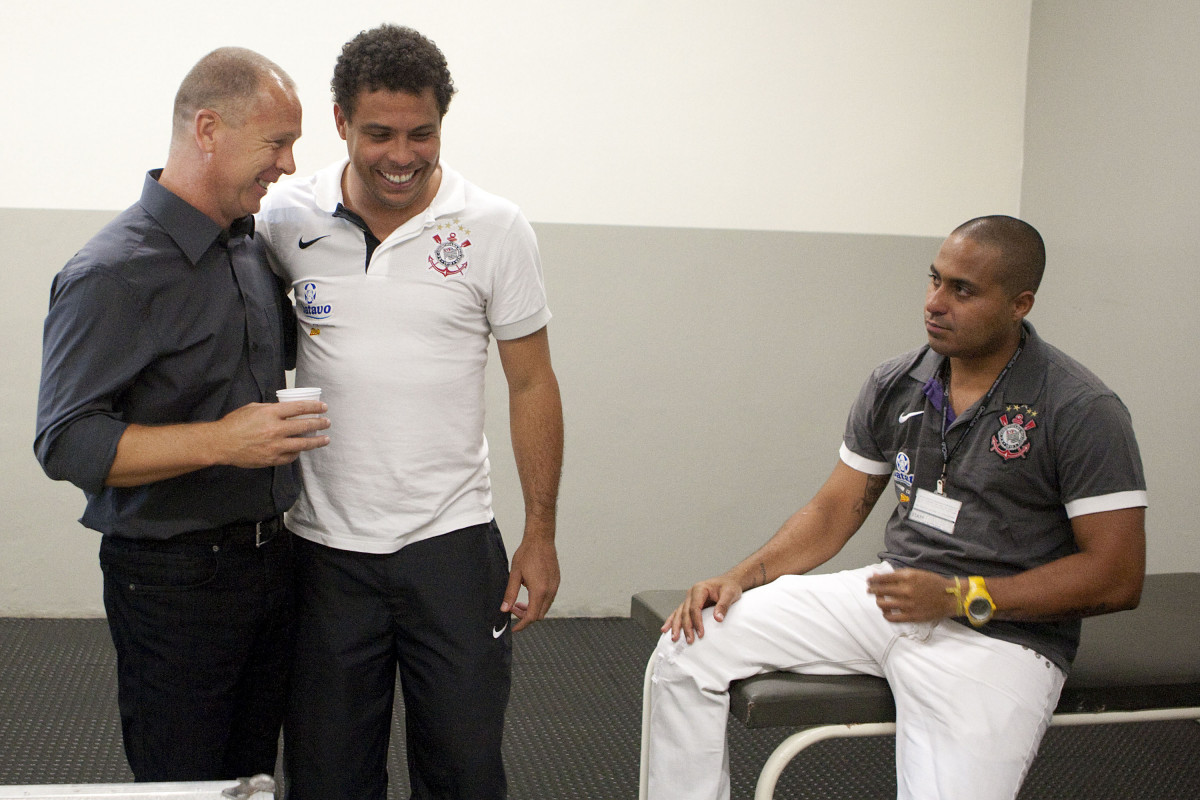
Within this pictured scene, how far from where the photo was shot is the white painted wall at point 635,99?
3049 millimetres

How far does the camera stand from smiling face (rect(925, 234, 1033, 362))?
1802 millimetres

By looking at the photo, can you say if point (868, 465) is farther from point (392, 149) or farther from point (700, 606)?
point (392, 149)

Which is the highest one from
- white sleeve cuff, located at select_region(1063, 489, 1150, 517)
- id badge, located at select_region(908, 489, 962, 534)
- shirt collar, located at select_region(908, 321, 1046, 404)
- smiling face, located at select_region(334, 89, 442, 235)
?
smiling face, located at select_region(334, 89, 442, 235)

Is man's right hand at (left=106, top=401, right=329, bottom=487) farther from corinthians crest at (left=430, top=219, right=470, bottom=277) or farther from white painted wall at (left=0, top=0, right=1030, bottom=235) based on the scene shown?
white painted wall at (left=0, top=0, right=1030, bottom=235)

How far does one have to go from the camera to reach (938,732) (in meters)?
1.62

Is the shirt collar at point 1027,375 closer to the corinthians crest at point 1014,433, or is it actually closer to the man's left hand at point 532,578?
the corinthians crest at point 1014,433

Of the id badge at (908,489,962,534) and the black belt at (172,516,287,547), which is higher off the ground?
the black belt at (172,516,287,547)

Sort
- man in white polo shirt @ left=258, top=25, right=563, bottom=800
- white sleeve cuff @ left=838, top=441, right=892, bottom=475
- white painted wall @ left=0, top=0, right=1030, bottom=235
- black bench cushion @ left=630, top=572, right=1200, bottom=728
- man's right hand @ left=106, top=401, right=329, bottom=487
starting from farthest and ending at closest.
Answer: white painted wall @ left=0, top=0, right=1030, bottom=235 → white sleeve cuff @ left=838, top=441, right=892, bottom=475 → black bench cushion @ left=630, top=572, right=1200, bottom=728 → man in white polo shirt @ left=258, top=25, right=563, bottom=800 → man's right hand @ left=106, top=401, right=329, bottom=487

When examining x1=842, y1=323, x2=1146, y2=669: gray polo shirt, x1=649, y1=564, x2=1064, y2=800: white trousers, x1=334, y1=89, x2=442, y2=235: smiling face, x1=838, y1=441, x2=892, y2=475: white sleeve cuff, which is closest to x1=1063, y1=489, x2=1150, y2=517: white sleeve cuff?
x1=842, y1=323, x2=1146, y2=669: gray polo shirt

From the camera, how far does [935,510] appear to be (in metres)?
1.83

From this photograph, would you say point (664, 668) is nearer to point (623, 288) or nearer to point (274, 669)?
point (274, 669)

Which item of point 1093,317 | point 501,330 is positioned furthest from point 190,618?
point 1093,317

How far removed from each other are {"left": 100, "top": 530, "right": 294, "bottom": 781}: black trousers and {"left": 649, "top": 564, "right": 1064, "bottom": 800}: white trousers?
0.74 m

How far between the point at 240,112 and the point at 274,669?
88 centimetres
